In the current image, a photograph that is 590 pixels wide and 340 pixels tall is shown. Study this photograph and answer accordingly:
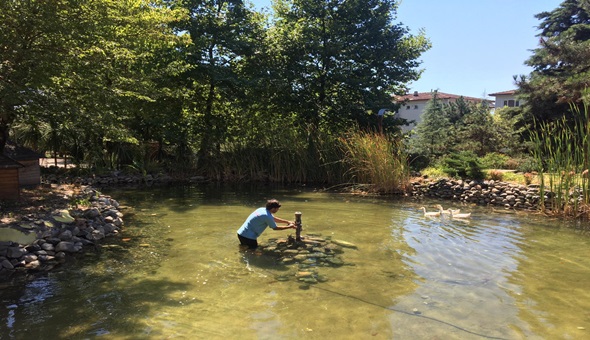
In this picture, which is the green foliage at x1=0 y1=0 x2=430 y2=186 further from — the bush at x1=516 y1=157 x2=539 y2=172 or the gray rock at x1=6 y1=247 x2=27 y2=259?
the gray rock at x1=6 y1=247 x2=27 y2=259

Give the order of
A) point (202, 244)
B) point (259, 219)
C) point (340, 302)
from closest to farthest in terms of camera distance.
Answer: point (340, 302)
point (259, 219)
point (202, 244)

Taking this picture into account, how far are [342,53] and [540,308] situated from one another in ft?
47.5

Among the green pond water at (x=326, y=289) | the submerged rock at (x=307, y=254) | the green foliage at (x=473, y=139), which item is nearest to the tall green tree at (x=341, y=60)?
the green foliage at (x=473, y=139)

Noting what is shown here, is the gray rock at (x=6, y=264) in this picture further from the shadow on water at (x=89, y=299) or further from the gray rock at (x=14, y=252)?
the shadow on water at (x=89, y=299)

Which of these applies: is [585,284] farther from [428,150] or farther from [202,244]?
[428,150]

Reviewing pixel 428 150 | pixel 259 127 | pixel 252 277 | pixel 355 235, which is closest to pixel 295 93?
pixel 259 127

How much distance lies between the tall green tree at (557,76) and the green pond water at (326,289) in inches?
299

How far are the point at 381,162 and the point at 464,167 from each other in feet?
8.39

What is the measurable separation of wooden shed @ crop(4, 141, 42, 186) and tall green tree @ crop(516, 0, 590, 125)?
15392 millimetres

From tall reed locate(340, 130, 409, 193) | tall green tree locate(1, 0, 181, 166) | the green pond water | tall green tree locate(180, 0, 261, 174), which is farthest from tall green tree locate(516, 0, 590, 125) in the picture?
tall green tree locate(1, 0, 181, 166)

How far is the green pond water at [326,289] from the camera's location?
3.71 meters

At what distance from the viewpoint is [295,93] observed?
17.5 meters

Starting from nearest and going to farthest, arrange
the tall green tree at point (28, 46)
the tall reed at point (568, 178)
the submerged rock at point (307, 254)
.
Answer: the submerged rock at point (307, 254), the tall green tree at point (28, 46), the tall reed at point (568, 178)

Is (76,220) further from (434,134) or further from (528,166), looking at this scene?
(434,134)
